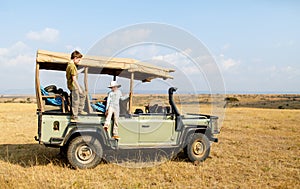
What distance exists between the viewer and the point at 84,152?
737cm

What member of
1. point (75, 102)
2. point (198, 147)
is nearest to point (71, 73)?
point (75, 102)

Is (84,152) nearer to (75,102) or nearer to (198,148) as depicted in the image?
(75,102)

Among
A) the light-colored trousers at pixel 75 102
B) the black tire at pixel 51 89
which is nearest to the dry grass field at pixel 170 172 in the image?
the light-colored trousers at pixel 75 102

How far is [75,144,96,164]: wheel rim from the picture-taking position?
7.30m

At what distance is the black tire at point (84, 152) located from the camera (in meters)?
7.21

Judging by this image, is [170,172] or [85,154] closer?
[170,172]

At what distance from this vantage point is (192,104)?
30.7 ft

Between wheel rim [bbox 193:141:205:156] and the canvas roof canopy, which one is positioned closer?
the canvas roof canopy

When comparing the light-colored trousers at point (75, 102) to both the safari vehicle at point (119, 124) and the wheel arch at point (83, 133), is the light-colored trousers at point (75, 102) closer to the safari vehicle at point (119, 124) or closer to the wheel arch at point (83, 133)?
the safari vehicle at point (119, 124)

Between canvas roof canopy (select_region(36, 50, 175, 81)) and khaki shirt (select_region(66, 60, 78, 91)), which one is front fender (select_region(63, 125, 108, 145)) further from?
canvas roof canopy (select_region(36, 50, 175, 81))

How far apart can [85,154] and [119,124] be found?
3.57ft

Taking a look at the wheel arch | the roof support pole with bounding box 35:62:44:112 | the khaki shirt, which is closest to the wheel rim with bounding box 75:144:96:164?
the wheel arch

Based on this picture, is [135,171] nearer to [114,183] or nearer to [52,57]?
[114,183]

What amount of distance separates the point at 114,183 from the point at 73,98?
2228 millimetres
